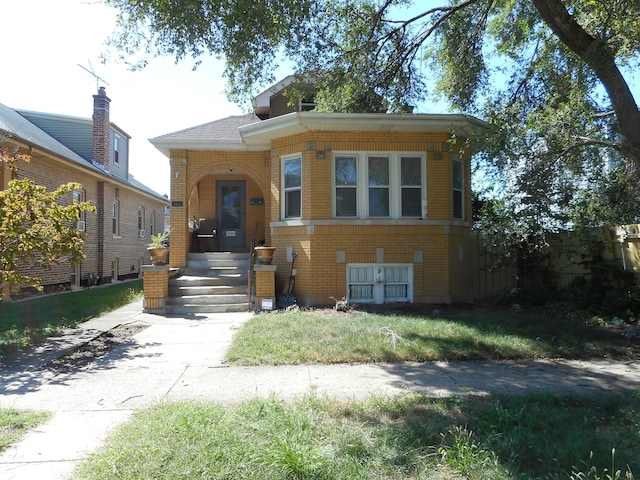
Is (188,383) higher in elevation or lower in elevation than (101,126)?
lower

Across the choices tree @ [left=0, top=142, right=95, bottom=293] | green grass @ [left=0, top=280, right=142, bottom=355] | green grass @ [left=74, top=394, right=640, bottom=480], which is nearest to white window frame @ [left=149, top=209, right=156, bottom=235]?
green grass @ [left=0, top=280, right=142, bottom=355]

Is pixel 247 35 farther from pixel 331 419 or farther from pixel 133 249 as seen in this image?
pixel 133 249

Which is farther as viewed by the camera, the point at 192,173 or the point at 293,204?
the point at 192,173

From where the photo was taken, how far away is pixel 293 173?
1098 cm

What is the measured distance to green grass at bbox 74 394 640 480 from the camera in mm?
2930

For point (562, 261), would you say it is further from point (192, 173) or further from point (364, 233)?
point (192, 173)

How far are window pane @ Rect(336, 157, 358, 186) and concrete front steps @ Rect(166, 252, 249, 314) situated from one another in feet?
11.4

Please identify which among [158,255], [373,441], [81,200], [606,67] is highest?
[606,67]

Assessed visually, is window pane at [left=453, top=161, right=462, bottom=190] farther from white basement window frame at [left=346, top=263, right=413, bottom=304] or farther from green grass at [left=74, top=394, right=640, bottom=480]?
green grass at [left=74, top=394, right=640, bottom=480]

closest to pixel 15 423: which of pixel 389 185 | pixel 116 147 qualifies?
pixel 389 185

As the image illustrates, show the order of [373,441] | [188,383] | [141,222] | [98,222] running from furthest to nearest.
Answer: [141,222] < [98,222] < [188,383] < [373,441]

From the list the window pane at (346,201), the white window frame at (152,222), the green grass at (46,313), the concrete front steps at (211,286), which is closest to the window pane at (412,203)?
the window pane at (346,201)

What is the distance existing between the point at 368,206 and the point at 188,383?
666cm

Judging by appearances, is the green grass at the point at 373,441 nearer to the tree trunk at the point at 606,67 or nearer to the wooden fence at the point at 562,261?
the tree trunk at the point at 606,67
